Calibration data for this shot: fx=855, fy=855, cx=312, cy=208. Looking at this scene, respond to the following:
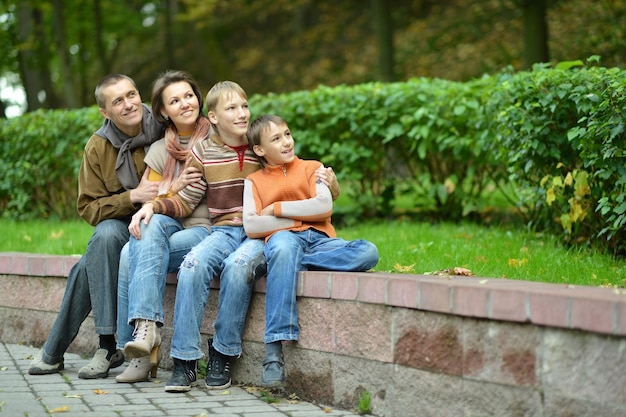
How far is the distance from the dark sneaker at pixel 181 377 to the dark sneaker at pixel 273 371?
435 millimetres

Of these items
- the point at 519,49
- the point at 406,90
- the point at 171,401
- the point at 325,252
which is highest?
the point at 519,49

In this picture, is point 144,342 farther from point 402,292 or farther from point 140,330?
point 402,292

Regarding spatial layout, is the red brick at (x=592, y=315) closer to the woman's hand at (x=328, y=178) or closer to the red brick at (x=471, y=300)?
the red brick at (x=471, y=300)

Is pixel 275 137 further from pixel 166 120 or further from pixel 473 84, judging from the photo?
pixel 473 84

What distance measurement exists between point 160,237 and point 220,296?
0.54m

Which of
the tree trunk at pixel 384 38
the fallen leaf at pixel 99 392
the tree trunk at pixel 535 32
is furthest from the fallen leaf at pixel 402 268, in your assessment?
the tree trunk at pixel 384 38

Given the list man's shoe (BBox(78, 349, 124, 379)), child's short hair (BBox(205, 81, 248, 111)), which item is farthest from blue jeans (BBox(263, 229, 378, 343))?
man's shoe (BBox(78, 349, 124, 379))

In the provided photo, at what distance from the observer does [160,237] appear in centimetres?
493

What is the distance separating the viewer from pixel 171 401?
447 cm

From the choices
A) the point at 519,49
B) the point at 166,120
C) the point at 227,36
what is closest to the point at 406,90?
the point at 166,120

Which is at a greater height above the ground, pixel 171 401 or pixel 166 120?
pixel 166 120

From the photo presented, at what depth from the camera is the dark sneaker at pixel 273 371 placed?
446cm

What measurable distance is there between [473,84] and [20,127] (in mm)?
Answer: 5363

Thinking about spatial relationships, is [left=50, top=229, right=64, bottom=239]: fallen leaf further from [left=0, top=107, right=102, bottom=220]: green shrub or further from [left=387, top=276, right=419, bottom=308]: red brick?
[left=387, top=276, right=419, bottom=308]: red brick
